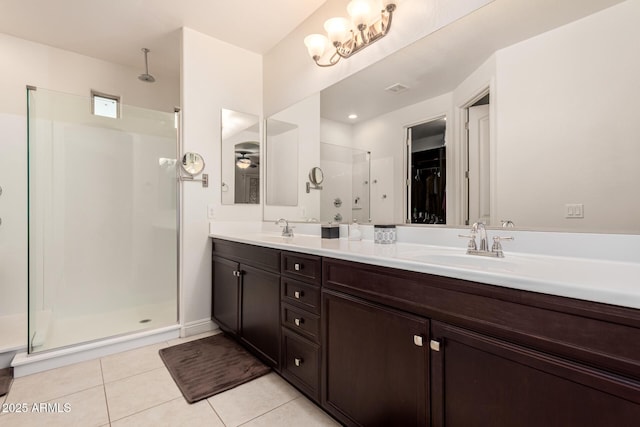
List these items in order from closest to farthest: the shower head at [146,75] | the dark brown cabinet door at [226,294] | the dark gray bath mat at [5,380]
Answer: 1. the dark gray bath mat at [5,380]
2. the dark brown cabinet door at [226,294]
3. the shower head at [146,75]

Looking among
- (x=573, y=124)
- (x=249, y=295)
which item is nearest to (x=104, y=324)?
(x=249, y=295)

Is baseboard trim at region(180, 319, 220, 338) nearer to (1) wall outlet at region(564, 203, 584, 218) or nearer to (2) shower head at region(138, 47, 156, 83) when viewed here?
(2) shower head at region(138, 47, 156, 83)

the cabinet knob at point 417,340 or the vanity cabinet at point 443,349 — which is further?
the cabinet knob at point 417,340

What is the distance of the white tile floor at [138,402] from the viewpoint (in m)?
1.43

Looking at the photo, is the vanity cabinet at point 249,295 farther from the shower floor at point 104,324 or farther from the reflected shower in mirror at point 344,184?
the reflected shower in mirror at point 344,184

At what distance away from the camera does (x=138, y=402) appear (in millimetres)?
1574

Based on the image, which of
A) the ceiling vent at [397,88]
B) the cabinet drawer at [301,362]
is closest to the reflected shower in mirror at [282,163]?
the ceiling vent at [397,88]

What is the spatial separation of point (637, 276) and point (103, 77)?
4.06 meters

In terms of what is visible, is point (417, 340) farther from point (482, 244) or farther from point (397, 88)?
point (397, 88)

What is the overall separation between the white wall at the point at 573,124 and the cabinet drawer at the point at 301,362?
3.69 ft

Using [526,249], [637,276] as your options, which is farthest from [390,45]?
[637,276]

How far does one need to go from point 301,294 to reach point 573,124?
1.37 meters

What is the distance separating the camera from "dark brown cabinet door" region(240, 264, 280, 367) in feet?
5.73

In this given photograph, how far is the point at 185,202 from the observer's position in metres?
2.51
